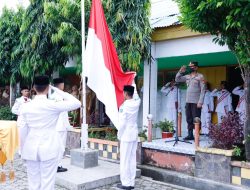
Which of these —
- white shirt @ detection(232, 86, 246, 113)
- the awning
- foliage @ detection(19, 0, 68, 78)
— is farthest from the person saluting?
foliage @ detection(19, 0, 68, 78)

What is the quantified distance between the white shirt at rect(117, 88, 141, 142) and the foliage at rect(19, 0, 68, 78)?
5241mm

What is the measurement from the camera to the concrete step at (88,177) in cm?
636

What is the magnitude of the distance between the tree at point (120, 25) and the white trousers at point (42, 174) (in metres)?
4.58

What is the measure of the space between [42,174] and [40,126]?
2.12 feet

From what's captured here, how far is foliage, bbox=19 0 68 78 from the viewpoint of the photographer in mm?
10742

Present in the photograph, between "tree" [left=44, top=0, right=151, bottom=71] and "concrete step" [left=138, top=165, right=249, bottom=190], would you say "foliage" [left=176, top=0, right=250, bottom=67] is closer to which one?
"concrete step" [left=138, top=165, right=249, bottom=190]

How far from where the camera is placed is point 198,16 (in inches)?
224

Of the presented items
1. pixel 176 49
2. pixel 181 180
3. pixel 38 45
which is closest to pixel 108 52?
pixel 176 49

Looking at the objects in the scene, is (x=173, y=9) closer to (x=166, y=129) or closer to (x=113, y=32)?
(x=113, y=32)

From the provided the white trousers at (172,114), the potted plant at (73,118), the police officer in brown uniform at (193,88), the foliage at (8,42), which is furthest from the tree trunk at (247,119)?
the foliage at (8,42)

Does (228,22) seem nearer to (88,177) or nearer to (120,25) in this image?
(88,177)

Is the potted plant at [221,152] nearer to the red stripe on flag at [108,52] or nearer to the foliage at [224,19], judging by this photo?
the foliage at [224,19]

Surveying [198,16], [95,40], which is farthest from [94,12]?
[198,16]

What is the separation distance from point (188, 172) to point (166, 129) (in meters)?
2.53
